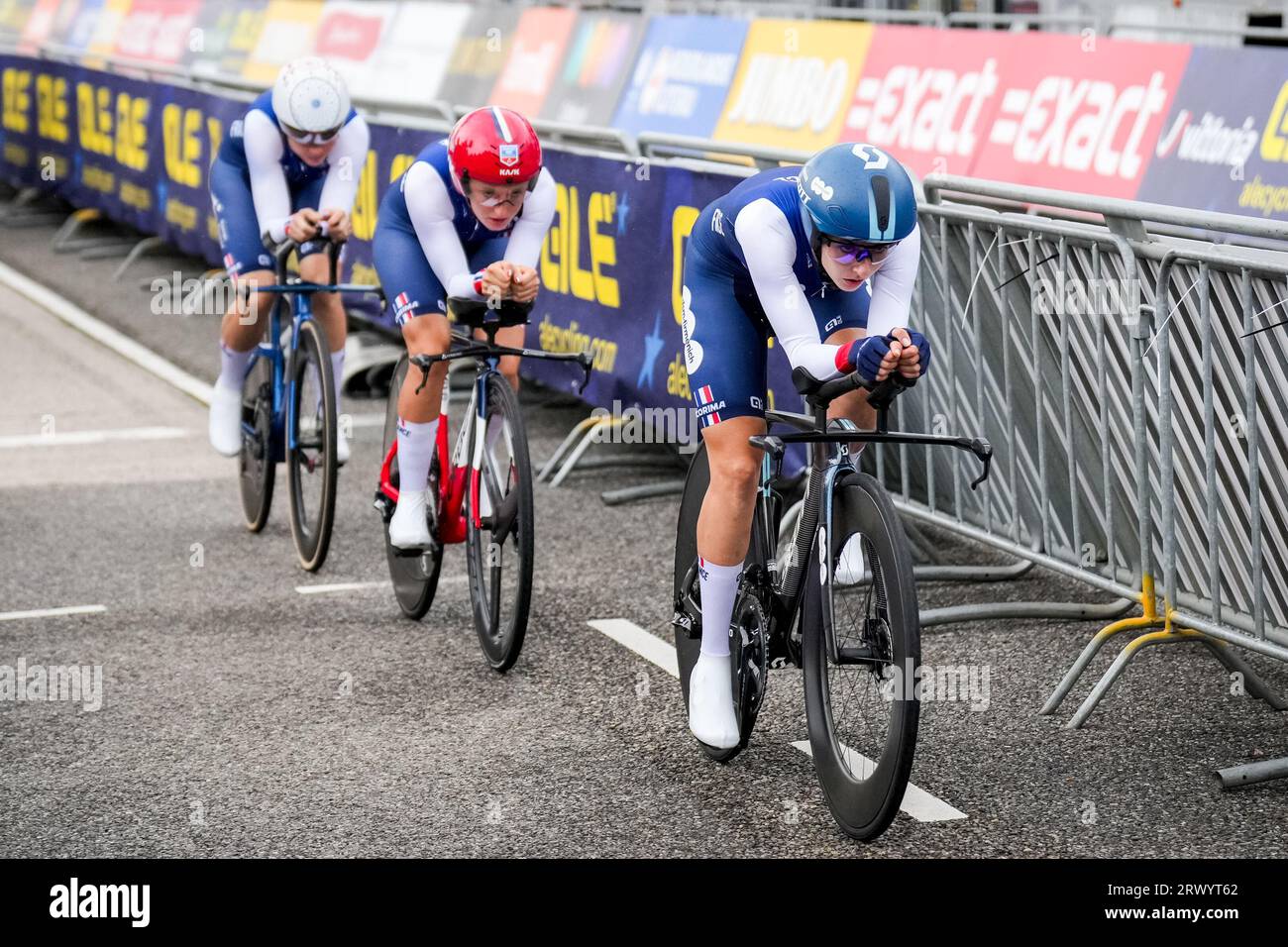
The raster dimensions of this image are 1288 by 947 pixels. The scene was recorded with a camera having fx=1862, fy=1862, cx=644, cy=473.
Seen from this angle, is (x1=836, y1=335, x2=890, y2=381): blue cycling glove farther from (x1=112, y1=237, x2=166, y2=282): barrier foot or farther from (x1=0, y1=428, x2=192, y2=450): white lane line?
(x1=112, y1=237, x2=166, y2=282): barrier foot

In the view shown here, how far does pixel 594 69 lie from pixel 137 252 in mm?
4339

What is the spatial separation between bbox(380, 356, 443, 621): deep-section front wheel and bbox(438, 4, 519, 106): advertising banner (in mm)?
11036

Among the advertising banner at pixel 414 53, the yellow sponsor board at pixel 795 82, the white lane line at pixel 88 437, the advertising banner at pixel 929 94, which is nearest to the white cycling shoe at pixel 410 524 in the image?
the white lane line at pixel 88 437

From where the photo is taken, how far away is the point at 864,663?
4.74m

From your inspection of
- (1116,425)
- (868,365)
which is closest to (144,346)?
(1116,425)

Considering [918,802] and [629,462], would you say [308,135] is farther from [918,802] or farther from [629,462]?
[918,802]

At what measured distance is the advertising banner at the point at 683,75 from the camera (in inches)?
570

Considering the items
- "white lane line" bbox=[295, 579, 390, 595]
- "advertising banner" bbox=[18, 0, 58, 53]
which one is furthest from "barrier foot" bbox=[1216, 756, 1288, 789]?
"advertising banner" bbox=[18, 0, 58, 53]

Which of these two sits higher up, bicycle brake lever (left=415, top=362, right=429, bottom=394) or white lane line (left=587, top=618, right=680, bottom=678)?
bicycle brake lever (left=415, top=362, right=429, bottom=394)

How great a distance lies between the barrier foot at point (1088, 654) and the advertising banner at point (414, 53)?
13779 millimetres

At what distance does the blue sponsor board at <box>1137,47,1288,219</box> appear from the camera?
909cm
